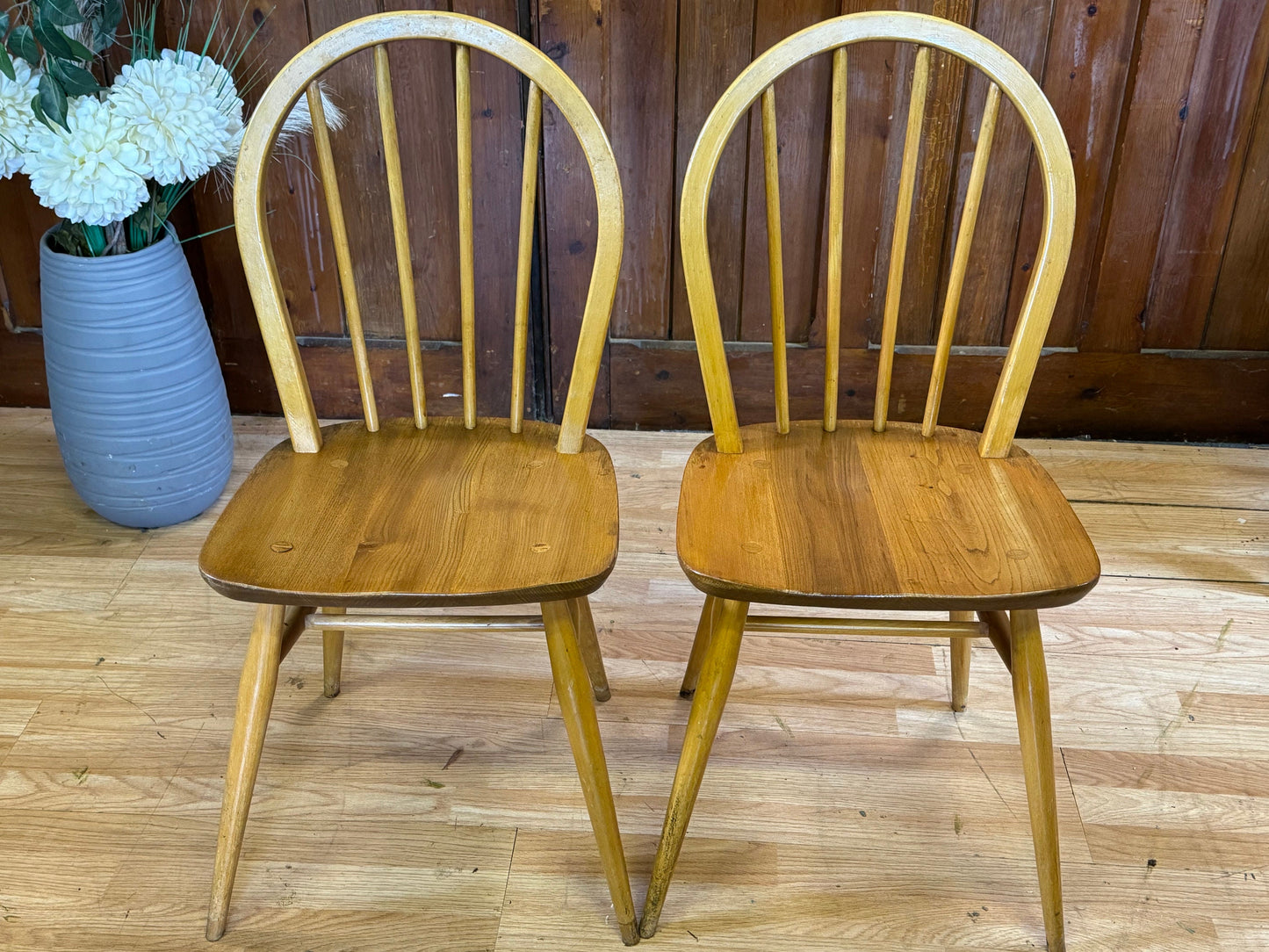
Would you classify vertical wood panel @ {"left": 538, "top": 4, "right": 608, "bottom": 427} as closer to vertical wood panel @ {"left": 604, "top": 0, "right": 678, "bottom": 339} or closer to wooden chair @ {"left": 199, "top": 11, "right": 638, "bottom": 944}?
vertical wood panel @ {"left": 604, "top": 0, "right": 678, "bottom": 339}

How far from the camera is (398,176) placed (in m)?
1.18

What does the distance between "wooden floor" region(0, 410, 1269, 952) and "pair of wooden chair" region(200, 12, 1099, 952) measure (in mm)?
102

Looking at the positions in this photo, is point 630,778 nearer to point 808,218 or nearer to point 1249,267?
point 808,218

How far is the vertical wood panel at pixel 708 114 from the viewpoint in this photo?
5.70 ft

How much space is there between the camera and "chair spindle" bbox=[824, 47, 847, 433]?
113cm

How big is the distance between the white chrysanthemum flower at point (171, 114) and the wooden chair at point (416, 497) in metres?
0.47

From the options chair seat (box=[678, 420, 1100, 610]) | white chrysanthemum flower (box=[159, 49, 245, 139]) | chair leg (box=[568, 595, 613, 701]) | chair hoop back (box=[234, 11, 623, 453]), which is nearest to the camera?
chair seat (box=[678, 420, 1100, 610])

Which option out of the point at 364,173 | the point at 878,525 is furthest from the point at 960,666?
the point at 364,173

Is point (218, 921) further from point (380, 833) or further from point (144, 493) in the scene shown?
point (144, 493)

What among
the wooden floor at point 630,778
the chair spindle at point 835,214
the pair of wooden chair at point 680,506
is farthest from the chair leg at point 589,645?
the chair spindle at point 835,214

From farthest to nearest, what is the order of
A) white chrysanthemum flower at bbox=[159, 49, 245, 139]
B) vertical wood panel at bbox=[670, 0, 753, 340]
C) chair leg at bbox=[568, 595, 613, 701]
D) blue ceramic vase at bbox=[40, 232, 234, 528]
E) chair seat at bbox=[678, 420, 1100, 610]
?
1. vertical wood panel at bbox=[670, 0, 753, 340]
2. blue ceramic vase at bbox=[40, 232, 234, 528]
3. white chrysanthemum flower at bbox=[159, 49, 245, 139]
4. chair leg at bbox=[568, 595, 613, 701]
5. chair seat at bbox=[678, 420, 1100, 610]

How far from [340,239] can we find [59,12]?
558 millimetres

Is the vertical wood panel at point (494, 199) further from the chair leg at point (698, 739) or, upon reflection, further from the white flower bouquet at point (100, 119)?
the chair leg at point (698, 739)

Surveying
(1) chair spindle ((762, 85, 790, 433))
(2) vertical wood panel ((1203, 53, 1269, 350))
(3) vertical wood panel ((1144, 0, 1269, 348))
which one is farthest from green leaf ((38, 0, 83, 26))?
(2) vertical wood panel ((1203, 53, 1269, 350))
